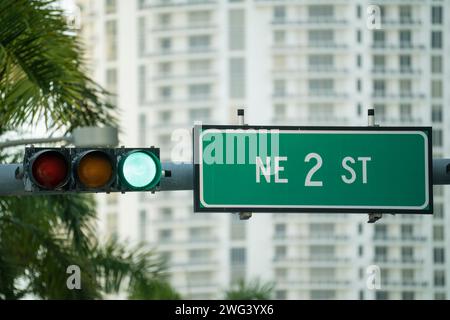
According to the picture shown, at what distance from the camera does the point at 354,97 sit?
13250cm

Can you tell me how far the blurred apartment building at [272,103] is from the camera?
12962 cm

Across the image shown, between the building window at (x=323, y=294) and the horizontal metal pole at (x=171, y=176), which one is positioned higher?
the horizontal metal pole at (x=171, y=176)

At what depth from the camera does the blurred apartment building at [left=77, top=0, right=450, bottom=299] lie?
130 metres

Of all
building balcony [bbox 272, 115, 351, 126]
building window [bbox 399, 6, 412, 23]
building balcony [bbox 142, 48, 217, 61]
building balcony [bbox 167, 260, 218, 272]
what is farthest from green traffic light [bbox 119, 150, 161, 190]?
building window [bbox 399, 6, 412, 23]

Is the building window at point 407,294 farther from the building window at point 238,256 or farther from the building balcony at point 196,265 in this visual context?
the building balcony at point 196,265

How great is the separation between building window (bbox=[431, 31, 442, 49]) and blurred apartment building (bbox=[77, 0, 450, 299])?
73.4 inches

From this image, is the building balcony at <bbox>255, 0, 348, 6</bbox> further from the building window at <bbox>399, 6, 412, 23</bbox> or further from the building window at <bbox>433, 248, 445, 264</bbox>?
the building window at <bbox>433, 248, 445, 264</bbox>

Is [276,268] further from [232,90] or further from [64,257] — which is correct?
[64,257]

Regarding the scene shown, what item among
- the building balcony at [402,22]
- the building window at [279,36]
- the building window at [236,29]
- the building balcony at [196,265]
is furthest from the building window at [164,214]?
the building balcony at [402,22]

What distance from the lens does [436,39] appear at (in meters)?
138

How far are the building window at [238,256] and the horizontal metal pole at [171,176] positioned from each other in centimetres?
11642
